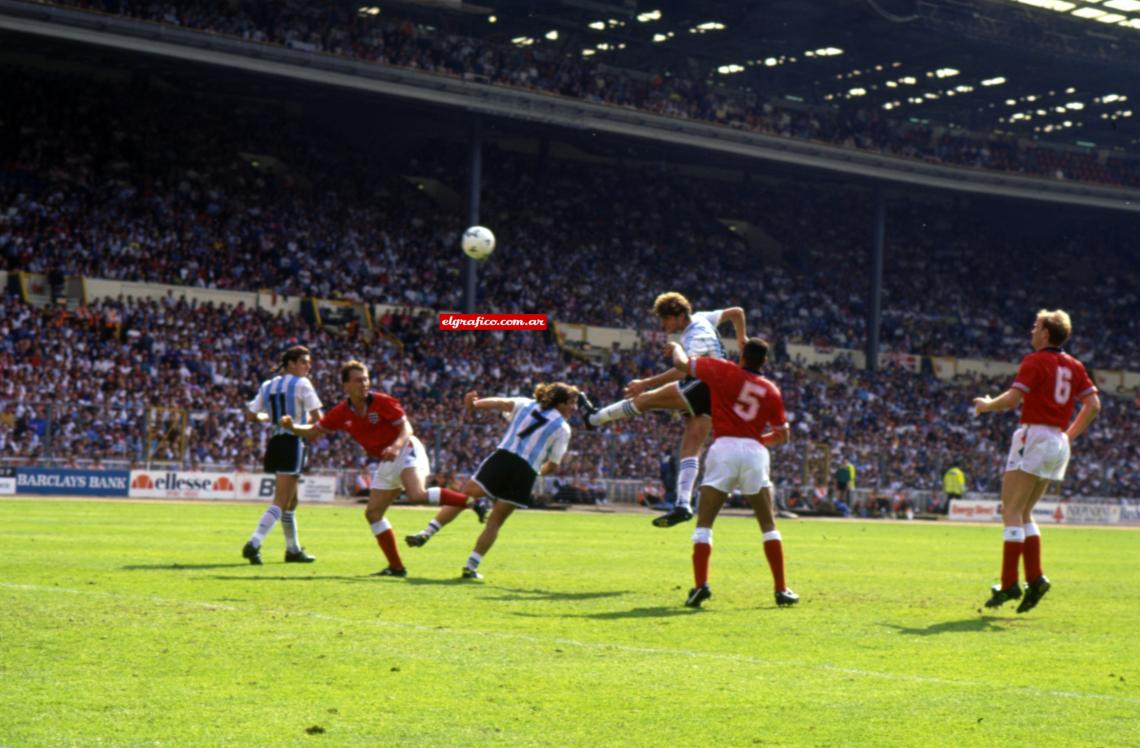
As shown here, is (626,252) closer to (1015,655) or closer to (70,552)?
(70,552)

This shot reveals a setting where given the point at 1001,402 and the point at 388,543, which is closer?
the point at 1001,402

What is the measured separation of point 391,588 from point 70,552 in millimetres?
5285

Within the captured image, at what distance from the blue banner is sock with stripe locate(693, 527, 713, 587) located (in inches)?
979

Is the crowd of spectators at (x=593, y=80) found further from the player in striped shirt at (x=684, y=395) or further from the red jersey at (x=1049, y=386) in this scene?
the red jersey at (x=1049, y=386)

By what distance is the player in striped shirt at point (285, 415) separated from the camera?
15.6 meters

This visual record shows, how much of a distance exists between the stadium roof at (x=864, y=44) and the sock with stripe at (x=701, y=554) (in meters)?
42.0

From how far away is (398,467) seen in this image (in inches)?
581

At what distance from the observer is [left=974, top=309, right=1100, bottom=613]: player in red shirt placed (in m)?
12.3

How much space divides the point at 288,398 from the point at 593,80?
40.0m

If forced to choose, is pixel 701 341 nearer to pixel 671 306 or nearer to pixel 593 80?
pixel 671 306

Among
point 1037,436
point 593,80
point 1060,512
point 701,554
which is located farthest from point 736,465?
point 593,80

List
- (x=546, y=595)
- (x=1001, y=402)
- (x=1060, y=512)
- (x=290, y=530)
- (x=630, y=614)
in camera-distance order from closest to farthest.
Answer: (x=630, y=614), (x=1001, y=402), (x=546, y=595), (x=290, y=530), (x=1060, y=512)

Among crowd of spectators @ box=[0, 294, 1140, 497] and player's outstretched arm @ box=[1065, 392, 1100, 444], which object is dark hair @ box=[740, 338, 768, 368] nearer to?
player's outstretched arm @ box=[1065, 392, 1100, 444]

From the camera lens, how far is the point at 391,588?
13.2 m
